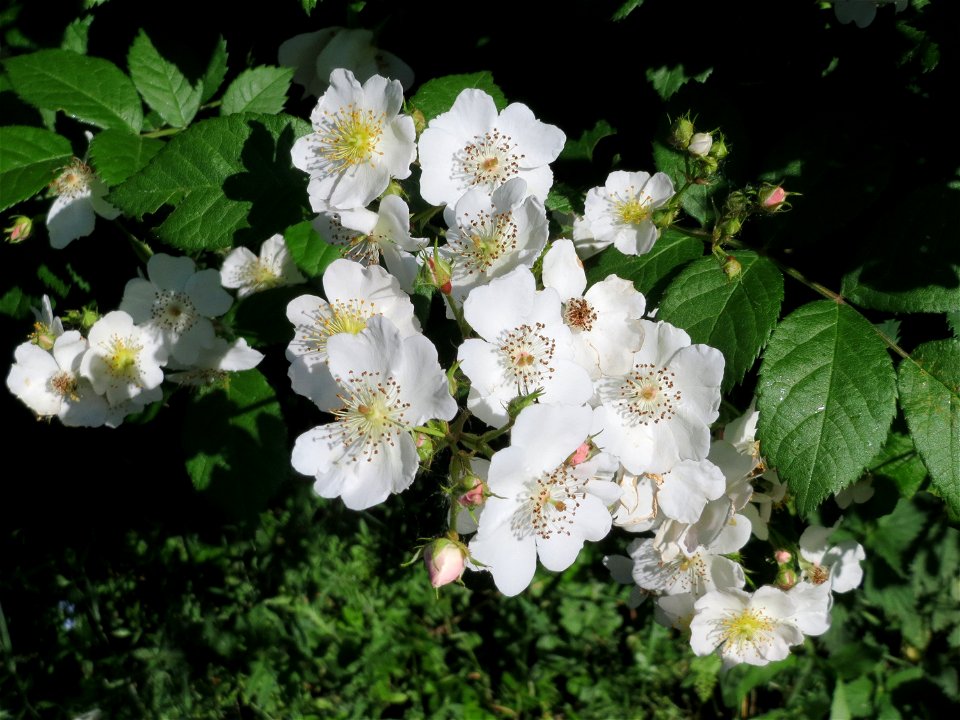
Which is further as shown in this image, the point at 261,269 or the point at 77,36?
the point at 77,36

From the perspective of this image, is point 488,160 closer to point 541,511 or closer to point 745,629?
point 541,511

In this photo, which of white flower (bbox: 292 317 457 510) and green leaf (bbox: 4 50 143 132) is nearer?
white flower (bbox: 292 317 457 510)

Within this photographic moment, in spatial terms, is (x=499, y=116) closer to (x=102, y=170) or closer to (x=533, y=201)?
(x=533, y=201)

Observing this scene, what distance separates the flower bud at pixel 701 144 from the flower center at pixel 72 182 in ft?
5.99

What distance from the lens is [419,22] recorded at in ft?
7.82

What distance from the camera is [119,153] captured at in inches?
84.2

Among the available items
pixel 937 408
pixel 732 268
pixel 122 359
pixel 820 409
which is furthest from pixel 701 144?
pixel 122 359

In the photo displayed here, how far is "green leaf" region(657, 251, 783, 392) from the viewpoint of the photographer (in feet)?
5.20

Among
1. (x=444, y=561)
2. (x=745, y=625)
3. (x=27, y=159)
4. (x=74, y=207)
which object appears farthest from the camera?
(x=74, y=207)

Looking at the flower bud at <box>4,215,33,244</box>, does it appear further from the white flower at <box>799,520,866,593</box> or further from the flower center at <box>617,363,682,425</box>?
the white flower at <box>799,520,866,593</box>

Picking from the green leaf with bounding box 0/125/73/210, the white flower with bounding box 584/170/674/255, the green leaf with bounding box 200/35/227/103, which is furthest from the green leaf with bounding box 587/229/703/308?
the green leaf with bounding box 0/125/73/210

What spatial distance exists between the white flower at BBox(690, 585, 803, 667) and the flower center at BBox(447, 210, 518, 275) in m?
1.08

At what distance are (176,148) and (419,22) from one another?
2.94 ft

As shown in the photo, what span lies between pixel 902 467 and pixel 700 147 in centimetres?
110
